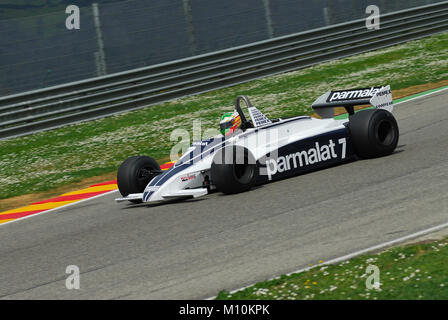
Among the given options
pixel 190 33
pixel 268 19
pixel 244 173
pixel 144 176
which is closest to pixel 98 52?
pixel 190 33

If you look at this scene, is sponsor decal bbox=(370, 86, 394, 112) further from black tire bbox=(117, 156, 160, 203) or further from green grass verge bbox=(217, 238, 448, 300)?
green grass verge bbox=(217, 238, 448, 300)

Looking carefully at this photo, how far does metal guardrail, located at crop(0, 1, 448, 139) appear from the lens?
603 inches

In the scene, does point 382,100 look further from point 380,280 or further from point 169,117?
point 169,117

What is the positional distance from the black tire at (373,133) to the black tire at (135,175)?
251cm

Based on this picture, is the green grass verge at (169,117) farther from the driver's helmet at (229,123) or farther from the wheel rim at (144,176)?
the driver's helmet at (229,123)

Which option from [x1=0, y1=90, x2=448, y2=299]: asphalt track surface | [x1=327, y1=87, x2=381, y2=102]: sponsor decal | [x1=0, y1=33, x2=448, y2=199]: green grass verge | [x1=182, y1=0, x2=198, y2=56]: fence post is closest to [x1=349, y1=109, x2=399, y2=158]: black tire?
[x1=0, y1=90, x2=448, y2=299]: asphalt track surface

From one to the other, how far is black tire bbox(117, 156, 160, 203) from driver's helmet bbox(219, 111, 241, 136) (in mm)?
975

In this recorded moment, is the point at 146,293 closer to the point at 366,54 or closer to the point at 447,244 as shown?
Result: the point at 447,244

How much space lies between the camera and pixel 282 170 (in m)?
8.59

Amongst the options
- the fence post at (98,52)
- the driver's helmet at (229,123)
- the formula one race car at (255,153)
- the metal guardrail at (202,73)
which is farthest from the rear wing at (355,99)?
the fence post at (98,52)

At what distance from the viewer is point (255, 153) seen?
8383mm

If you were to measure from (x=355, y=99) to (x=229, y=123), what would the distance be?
2000 mm

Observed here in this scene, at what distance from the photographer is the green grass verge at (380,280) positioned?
14.9 ft

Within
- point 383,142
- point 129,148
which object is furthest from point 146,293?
point 129,148
